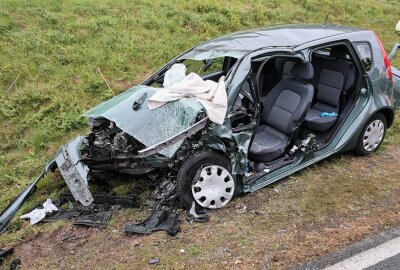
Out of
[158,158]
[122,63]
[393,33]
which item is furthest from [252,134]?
[393,33]

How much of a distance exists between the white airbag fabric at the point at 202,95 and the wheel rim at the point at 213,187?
0.51 meters

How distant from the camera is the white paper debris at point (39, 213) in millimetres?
4285

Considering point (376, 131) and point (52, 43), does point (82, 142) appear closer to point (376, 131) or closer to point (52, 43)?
point (376, 131)

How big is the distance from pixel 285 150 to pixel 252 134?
21.9 inches

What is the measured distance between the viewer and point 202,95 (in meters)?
4.21

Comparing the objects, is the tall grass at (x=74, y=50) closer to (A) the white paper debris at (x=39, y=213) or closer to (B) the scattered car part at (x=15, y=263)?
(A) the white paper debris at (x=39, y=213)

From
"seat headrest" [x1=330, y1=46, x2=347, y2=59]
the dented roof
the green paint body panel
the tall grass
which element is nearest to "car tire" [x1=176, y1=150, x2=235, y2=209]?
the green paint body panel

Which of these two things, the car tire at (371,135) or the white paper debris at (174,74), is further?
the car tire at (371,135)

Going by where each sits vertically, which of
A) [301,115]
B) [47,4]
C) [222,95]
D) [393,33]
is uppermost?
[47,4]

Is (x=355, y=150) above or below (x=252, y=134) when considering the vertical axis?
below

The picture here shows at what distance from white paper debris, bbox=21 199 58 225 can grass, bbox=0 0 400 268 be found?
0.11m

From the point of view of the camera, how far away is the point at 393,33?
11.1m

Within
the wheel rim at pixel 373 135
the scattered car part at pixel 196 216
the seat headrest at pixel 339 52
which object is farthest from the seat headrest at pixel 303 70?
the scattered car part at pixel 196 216

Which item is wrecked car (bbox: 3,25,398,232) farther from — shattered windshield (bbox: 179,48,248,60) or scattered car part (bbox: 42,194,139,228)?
scattered car part (bbox: 42,194,139,228)
